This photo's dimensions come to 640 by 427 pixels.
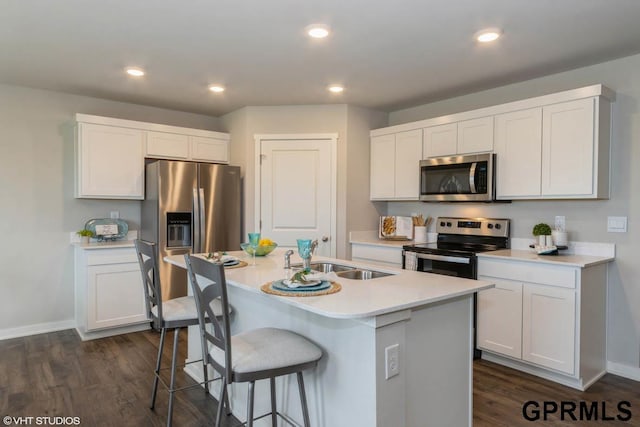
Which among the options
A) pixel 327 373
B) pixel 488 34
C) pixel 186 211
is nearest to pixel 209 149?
pixel 186 211

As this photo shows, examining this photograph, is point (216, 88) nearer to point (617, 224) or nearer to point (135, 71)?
point (135, 71)

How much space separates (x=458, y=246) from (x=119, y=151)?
11.3ft

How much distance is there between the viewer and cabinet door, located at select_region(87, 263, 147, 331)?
3.76 meters

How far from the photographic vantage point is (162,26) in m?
2.58

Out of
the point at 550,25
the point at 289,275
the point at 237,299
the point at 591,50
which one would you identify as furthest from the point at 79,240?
the point at 591,50

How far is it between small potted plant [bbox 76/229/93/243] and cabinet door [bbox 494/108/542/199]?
3912 mm

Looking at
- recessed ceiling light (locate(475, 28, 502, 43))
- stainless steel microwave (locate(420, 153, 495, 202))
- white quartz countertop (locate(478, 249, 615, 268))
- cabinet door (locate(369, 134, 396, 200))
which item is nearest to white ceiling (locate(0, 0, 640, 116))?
recessed ceiling light (locate(475, 28, 502, 43))

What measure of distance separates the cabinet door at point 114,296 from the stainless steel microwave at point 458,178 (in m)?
2.99

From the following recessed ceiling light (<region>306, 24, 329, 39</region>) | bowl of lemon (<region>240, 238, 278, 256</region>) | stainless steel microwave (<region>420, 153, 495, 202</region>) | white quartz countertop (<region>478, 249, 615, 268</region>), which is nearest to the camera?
recessed ceiling light (<region>306, 24, 329, 39</region>)

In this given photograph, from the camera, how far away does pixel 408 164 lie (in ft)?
14.0

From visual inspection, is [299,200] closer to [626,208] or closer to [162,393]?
[162,393]

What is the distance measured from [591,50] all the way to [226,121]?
12.3ft

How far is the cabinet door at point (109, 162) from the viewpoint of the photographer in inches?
152

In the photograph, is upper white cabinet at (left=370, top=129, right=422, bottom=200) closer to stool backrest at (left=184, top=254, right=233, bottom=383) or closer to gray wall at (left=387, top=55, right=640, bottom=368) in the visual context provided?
gray wall at (left=387, top=55, right=640, bottom=368)
